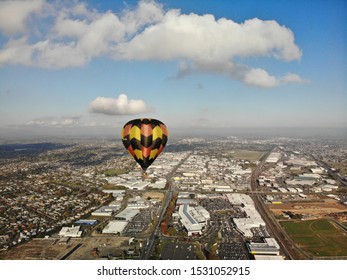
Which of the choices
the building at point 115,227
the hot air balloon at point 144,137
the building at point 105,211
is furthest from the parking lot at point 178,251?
the building at point 105,211

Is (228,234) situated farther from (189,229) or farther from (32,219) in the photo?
(32,219)

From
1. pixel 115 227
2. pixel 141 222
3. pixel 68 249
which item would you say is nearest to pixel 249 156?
pixel 141 222

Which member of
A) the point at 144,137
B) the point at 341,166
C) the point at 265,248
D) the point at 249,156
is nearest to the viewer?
the point at 144,137

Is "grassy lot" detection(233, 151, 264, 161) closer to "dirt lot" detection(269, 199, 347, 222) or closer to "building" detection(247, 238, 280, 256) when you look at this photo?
"dirt lot" detection(269, 199, 347, 222)

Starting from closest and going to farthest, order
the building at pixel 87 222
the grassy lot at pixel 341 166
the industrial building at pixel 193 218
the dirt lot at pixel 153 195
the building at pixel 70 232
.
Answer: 1. the building at pixel 70 232
2. the industrial building at pixel 193 218
3. the building at pixel 87 222
4. the dirt lot at pixel 153 195
5. the grassy lot at pixel 341 166

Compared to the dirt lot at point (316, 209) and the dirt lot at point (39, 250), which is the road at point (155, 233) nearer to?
the dirt lot at point (39, 250)

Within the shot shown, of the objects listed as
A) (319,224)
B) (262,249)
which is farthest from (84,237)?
(319,224)

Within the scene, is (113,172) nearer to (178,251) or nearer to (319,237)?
(178,251)

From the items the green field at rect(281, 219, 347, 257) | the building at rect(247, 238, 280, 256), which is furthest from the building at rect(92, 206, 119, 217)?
the green field at rect(281, 219, 347, 257)
